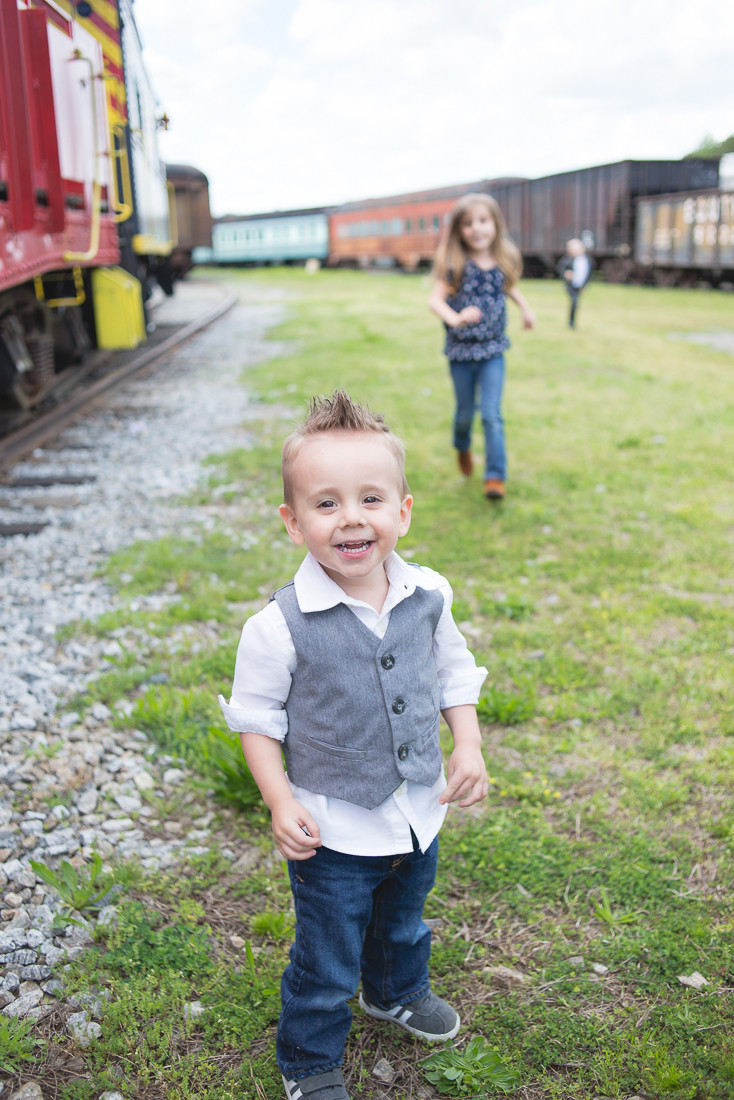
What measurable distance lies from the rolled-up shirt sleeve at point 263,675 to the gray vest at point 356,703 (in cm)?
2

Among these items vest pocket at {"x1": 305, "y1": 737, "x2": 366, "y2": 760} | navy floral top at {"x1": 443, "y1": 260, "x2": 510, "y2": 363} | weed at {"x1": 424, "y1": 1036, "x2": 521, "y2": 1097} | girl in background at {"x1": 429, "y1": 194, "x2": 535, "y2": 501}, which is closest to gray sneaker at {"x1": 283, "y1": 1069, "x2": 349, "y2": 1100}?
weed at {"x1": 424, "y1": 1036, "x2": 521, "y2": 1097}

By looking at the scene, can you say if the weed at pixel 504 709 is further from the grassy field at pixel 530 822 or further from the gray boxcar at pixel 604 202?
the gray boxcar at pixel 604 202

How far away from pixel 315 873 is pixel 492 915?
2.57 feet

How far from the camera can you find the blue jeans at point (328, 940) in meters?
1.77

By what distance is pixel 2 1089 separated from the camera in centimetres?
182

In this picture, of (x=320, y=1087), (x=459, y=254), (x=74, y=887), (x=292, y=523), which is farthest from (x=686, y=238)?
(x=320, y=1087)

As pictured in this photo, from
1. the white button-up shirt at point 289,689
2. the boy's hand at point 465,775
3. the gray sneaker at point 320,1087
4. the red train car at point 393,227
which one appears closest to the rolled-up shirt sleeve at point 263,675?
the white button-up shirt at point 289,689

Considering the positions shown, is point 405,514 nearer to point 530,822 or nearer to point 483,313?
point 530,822

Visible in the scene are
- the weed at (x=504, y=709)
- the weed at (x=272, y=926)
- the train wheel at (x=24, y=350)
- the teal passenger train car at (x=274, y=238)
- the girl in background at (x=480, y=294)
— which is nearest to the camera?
the weed at (x=272, y=926)

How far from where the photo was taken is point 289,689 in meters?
1.76

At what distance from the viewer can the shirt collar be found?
5.58ft

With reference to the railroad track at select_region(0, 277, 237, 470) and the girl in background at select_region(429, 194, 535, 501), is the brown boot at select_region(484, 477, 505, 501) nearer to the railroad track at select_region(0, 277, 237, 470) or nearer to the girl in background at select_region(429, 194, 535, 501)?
the girl in background at select_region(429, 194, 535, 501)

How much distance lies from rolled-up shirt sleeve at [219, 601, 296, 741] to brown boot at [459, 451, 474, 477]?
14.1 ft

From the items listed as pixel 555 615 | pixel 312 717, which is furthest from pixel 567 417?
pixel 312 717
